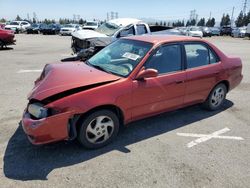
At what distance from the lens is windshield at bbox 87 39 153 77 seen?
13.2ft

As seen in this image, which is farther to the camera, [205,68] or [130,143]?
[205,68]

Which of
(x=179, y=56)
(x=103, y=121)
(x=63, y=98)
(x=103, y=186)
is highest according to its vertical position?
(x=179, y=56)

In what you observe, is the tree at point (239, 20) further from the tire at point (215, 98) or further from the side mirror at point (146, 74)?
the side mirror at point (146, 74)

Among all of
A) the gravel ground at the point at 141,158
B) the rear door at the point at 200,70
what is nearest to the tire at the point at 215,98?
the rear door at the point at 200,70

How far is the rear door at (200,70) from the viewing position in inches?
182

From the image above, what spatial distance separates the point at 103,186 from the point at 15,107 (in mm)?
3162

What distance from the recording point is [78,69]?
4121 mm

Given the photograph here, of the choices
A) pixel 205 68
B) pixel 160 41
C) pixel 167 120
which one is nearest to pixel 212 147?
pixel 167 120

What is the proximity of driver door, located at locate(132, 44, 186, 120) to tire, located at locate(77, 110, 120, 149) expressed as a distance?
40 cm

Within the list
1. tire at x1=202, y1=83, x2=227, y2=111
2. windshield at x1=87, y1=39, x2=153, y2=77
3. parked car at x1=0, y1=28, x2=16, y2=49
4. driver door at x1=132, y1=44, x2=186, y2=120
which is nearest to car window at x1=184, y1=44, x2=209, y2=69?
A: driver door at x1=132, y1=44, x2=186, y2=120

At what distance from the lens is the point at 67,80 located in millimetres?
3627

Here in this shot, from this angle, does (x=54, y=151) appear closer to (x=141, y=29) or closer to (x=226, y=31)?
(x=141, y=29)

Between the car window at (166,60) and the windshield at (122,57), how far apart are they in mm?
181

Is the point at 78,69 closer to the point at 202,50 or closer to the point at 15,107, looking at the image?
the point at 15,107
